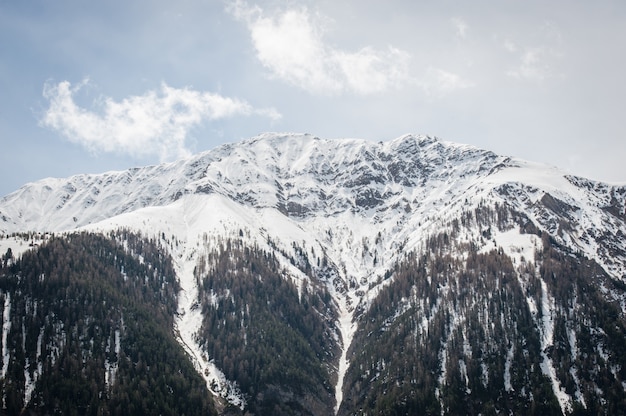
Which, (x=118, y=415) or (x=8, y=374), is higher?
(x=8, y=374)

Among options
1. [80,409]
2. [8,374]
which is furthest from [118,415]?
[8,374]

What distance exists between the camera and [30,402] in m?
193

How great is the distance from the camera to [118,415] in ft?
655

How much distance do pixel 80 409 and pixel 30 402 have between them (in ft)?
57.4

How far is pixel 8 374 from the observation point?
199125 millimetres

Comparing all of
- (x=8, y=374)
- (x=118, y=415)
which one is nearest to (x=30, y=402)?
(x=8, y=374)

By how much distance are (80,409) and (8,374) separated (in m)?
30.7

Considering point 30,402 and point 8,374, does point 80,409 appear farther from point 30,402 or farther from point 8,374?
point 8,374

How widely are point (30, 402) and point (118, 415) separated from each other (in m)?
31.4

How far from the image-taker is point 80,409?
7771 inches

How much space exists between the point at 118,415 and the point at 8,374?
4421 cm

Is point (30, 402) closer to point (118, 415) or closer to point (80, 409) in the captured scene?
point (80, 409)

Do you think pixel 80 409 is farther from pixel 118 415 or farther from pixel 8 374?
pixel 8 374

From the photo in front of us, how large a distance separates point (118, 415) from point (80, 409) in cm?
1393
